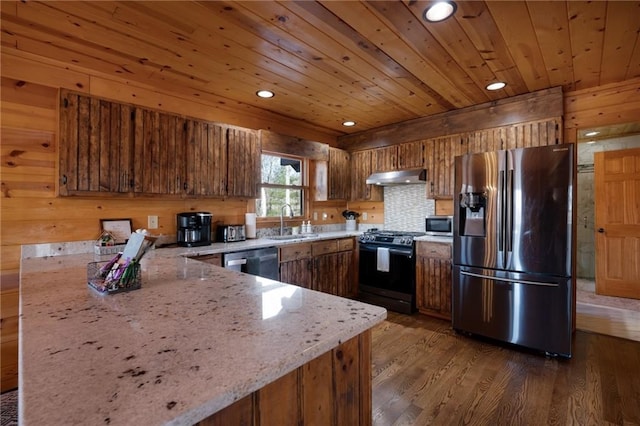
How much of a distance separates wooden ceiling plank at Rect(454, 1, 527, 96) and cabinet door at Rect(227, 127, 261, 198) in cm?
217

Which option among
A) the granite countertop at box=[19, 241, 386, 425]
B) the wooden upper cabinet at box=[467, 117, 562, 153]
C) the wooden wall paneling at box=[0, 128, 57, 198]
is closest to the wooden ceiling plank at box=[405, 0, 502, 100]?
the wooden upper cabinet at box=[467, 117, 562, 153]

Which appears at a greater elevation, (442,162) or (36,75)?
(36,75)

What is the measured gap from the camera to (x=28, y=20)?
74.0 inches

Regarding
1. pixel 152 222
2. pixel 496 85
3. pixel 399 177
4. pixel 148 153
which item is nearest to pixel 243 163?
pixel 148 153

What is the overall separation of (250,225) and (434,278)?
84.9 inches

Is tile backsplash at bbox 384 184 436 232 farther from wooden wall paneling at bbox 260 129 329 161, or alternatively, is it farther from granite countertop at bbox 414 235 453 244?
wooden wall paneling at bbox 260 129 329 161

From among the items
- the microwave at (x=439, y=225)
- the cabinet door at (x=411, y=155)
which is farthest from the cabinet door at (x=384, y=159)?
the microwave at (x=439, y=225)

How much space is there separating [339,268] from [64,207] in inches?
109

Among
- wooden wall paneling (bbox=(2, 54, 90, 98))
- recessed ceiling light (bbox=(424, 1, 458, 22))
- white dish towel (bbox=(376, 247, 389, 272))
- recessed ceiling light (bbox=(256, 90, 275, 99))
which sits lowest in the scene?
white dish towel (bbox=(376, 247, 389, 272))

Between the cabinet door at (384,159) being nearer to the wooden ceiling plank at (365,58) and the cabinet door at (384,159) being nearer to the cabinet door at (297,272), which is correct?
the wooden ceiling plank at (365,58)

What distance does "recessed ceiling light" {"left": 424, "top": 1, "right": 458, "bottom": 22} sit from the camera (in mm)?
1722

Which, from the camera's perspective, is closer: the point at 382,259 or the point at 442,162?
the point at 442,162

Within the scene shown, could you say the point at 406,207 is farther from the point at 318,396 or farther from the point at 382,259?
the point at 318,396

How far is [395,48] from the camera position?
2.20 metres
